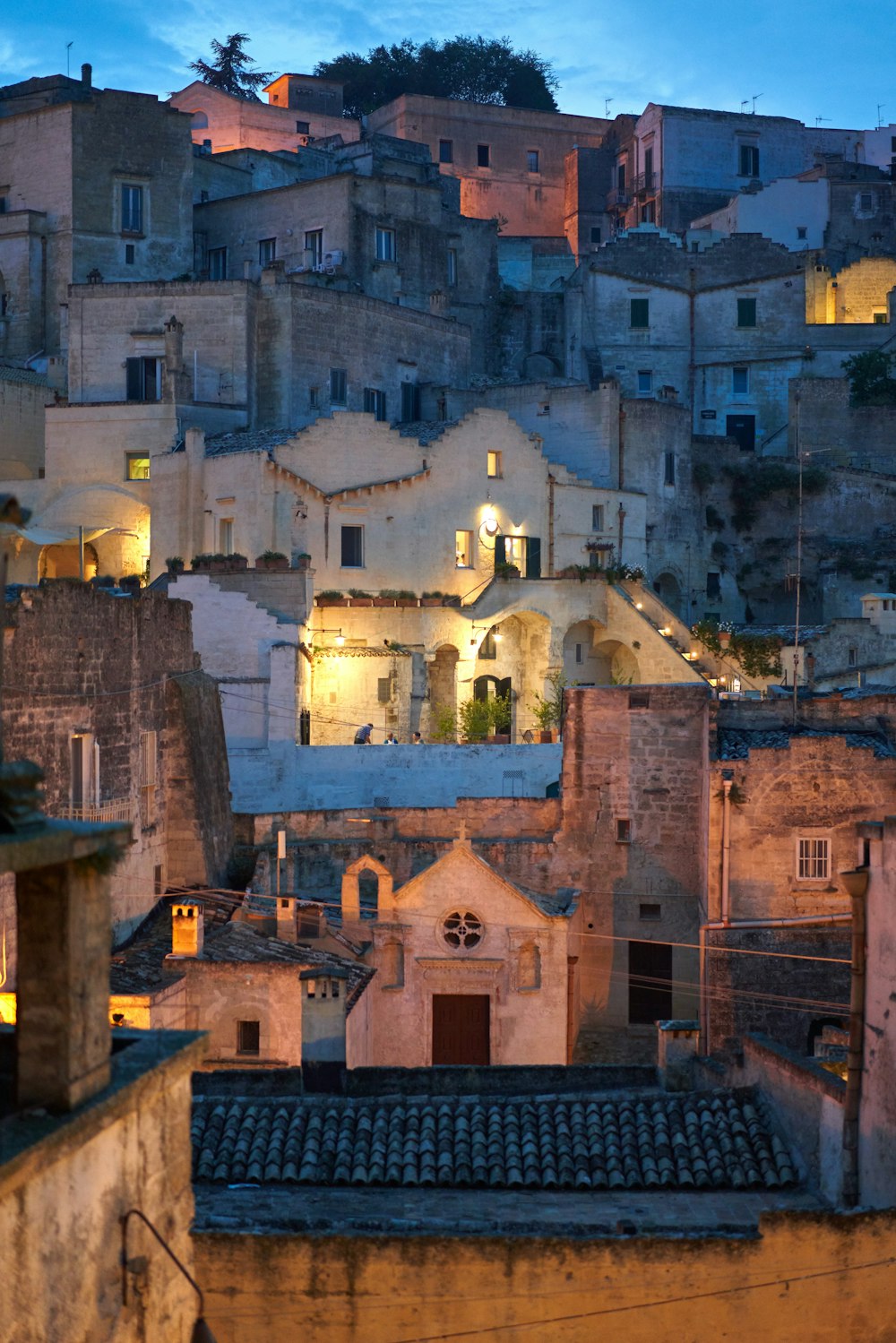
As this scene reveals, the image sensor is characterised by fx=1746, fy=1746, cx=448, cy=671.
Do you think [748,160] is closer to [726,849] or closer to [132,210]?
[132,210]

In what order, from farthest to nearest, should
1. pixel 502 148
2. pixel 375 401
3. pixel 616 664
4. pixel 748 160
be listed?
pixel 502 148 → pixel 748 160 → pixel 375 401 → pixel 616 664

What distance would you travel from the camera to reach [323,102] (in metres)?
79.1

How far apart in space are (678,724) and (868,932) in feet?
44.7

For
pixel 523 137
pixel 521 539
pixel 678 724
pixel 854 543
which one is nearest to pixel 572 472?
pixel 521 539

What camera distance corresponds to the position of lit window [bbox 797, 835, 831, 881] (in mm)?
27656

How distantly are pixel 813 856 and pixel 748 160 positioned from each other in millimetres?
51644

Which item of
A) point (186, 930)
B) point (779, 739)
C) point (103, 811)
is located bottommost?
point (186, 930)

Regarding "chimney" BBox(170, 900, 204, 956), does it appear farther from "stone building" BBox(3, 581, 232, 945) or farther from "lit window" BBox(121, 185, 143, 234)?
"lit window" BBox(121, 185, 143, 234)

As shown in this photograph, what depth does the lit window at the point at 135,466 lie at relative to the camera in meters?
45.8

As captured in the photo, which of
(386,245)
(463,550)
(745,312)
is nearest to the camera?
(463,550)

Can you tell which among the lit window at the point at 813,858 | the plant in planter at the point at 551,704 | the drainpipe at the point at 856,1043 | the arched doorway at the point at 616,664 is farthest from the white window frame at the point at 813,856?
the arched doorway at the point at 616,664

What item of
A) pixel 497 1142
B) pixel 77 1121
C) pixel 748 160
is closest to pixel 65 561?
pixel 497 1142

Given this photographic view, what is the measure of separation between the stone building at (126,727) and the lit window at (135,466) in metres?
16.1

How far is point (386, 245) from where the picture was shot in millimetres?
56031
